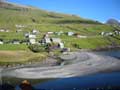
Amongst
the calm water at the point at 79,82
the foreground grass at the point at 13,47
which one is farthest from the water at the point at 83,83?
the foreground grass at the point at 13,47

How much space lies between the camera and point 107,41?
17388 centimetres

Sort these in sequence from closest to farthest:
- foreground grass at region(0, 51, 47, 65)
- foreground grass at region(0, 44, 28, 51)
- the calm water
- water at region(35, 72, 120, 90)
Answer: the calm water < water at region(35, 72, 120, 90) < foreground grass at region(0, 51, 47, 65) < foreground grass at region(0, 44, 28, 51)

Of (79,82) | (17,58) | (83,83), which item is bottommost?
(17,58)

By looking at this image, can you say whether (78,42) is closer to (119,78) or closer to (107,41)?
(107,41)

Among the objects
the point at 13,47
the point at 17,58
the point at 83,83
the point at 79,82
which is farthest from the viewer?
the point at 13,47

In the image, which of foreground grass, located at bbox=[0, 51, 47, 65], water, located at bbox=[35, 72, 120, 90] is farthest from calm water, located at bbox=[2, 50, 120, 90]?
foreground grass, located at bbox=[0, 51, 47, 65]

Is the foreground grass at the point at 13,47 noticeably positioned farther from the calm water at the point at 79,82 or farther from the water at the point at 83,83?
the water at the point at 83,83

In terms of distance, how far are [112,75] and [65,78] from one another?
11449 mm

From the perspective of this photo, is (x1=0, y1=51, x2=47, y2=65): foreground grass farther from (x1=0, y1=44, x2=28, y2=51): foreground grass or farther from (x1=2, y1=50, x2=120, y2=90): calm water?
(x1=2, y1=50, x2=120, y2=90): calm water

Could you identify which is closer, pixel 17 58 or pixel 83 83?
pixel 83 83

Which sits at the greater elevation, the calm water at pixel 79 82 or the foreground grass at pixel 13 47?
the foreground grass at pixel 13 47

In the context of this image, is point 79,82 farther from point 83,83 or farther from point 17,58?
point 17,58

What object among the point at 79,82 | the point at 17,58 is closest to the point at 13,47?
the point at 17,58

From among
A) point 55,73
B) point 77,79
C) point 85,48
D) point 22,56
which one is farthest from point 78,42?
point 77,79
